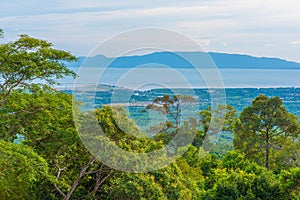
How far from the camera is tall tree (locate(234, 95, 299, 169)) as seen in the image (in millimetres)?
22266

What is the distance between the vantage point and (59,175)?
1252 cm

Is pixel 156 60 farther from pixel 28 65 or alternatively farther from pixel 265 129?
pixel 265 129

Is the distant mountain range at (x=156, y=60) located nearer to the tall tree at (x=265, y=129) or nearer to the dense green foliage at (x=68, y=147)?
the dense green foliage at (x=68, y=147)

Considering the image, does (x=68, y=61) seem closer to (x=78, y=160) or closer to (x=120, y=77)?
(x=120, y=77)

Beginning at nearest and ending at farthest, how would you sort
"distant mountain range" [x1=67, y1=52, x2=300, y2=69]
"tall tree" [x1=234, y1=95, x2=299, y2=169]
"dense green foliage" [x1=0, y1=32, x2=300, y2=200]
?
"distant mountain range" [x1=67, y1=52, x2=300, y2=69], "dense green foliage" [x1=0, y1=32, x2=300, y2=200], "tall tree" [x1=234, y1=95, x2=299, y2=169]

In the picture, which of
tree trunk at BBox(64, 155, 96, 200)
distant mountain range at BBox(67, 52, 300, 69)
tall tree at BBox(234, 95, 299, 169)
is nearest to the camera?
distant mountain range at BBox(67, 52, 300, 69)

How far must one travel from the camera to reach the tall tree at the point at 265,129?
2227 centimetres

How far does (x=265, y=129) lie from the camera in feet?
74.7

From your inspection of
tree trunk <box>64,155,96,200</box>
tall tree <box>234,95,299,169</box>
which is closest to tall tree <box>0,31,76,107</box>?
tree trunk <box>64,155,96,200</box>

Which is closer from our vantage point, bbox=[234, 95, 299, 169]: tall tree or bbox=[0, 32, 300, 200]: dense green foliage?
bbox=[0, 32, 300, 200]: dense green foliage

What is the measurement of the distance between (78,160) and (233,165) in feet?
19.1

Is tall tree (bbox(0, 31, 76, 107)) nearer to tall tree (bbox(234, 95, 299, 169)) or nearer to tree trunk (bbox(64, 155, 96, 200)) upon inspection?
tree trunk (bbox(64, 155, 96, 200))

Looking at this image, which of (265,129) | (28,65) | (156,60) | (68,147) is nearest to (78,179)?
(68,147)

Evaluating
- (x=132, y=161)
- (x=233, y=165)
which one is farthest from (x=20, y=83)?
(x=233, y=165)
